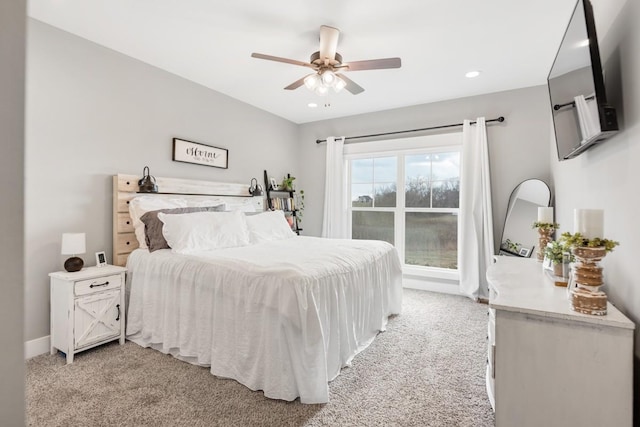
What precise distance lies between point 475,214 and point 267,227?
2.66 meters

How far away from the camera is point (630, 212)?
1317 millimetres

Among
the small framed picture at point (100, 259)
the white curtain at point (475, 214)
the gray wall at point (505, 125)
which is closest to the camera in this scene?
the small framed picture at point (100, 259)

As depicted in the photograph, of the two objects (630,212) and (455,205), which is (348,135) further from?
(630,212)

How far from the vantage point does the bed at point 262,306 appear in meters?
1.84

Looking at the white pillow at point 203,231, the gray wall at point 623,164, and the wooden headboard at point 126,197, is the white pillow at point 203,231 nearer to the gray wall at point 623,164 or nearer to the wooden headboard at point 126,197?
the wooden headboard at point 126,197

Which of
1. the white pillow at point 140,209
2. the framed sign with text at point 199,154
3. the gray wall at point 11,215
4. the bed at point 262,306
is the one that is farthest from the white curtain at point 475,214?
the gray wall at point 11,215

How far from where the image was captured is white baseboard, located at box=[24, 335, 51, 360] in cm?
236

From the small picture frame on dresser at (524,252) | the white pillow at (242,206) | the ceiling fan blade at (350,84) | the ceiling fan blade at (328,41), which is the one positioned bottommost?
the small picture frame on dresser at (524,252)

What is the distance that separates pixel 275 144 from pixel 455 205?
291 cm

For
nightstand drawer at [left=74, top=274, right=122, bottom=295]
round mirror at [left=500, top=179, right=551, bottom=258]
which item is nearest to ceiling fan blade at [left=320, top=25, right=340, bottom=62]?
nightstand drawer at [left=74, top=274, right=122, bottom=295]

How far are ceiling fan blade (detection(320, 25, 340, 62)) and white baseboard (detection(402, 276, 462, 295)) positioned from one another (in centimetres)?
328

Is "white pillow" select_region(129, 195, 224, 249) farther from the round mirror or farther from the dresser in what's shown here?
the round mirror

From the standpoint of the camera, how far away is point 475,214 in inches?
153

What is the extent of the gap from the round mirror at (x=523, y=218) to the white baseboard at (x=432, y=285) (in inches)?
31.5
